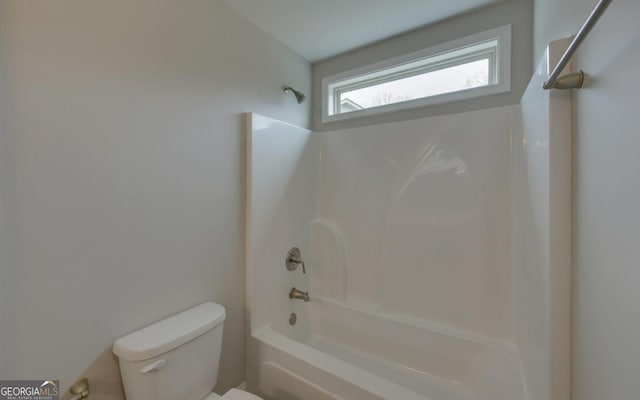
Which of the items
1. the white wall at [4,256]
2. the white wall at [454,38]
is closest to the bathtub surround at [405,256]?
the white wall at [454,38]

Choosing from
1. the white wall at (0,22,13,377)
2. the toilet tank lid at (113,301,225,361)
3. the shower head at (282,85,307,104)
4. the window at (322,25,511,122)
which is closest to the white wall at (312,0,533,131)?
the window at (322,25,511,122)

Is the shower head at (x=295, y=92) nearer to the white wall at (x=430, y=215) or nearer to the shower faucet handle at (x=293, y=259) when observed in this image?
the white wall at (x=430, y=215)

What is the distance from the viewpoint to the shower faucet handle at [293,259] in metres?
1.95

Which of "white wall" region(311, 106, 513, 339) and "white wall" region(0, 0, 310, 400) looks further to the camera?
"white wall" region(311, 106, 513, 339)

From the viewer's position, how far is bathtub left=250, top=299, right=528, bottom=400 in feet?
4.17

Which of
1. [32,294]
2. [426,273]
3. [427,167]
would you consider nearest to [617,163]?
[427,167]

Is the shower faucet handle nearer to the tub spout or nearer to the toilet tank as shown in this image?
the tub spout

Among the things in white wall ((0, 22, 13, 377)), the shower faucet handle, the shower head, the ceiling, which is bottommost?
the shower faucet handle

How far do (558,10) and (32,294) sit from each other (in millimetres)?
2191

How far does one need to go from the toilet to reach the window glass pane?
6.09 ft

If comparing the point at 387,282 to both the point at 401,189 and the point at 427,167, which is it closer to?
the point at 401,189

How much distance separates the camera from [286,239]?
6.31 feet

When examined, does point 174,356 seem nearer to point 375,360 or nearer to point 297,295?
point 297,295

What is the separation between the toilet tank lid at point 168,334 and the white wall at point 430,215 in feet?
3.70
